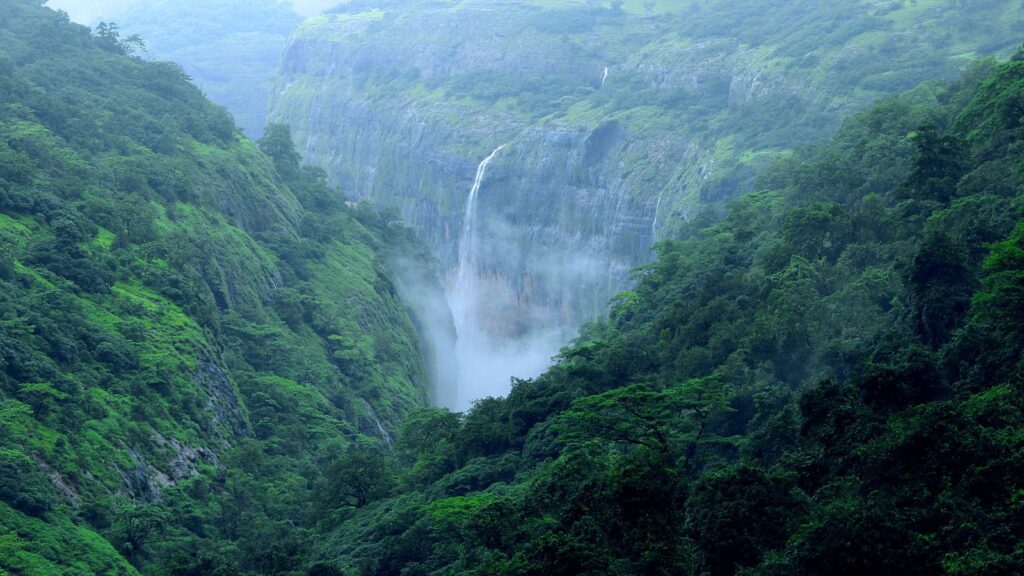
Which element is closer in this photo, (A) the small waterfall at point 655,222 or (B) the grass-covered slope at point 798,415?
(B) the grass-covered slope at point 798,415

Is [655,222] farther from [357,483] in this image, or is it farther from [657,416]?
[657,416]

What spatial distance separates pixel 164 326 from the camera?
52.1 meters

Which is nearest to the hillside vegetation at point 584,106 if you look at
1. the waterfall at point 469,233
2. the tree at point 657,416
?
the waterfall at point 469,233

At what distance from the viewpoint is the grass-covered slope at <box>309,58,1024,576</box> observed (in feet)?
86.0

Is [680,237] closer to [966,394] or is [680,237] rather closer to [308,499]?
[308,499]

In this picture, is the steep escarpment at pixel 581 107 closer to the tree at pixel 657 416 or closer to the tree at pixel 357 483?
the tree at pixel 357 483

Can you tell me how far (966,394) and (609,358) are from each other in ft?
59.4

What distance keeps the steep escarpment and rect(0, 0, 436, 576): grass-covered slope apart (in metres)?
22.0

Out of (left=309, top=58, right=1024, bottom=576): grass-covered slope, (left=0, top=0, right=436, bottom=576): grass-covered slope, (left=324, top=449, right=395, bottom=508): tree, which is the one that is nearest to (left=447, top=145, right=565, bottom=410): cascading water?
(left=0, top=0, right=436, bottom=576): grass-covered slope

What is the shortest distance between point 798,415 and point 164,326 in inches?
1127

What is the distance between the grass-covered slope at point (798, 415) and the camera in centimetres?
2622

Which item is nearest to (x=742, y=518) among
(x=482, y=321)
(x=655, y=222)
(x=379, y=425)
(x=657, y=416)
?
(x=657, y=416)


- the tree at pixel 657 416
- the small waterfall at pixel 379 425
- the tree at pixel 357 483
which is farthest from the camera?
the small waterfall at pixel 379 425

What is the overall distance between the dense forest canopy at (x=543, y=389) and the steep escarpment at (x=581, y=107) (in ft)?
73.0
